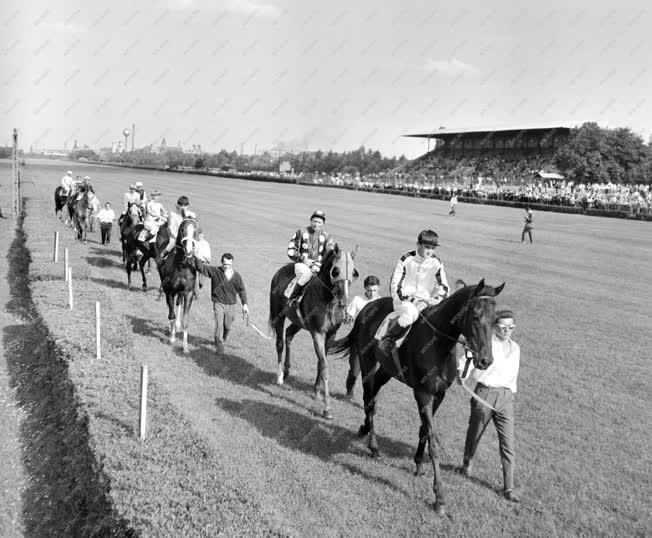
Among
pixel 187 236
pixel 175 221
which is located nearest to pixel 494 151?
pixel 175 221

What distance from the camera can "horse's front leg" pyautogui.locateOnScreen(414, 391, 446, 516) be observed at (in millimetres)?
5969

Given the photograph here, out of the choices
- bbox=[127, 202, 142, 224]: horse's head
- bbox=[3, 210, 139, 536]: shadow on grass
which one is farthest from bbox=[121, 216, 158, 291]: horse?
bbox=[3, 210, 139, 536]: shadow on grass

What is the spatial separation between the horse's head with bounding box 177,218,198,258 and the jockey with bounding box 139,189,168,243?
14.6 feet

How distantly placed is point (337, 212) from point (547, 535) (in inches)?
1431

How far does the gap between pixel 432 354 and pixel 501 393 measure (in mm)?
853

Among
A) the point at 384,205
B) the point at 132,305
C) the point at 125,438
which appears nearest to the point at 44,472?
the point at 125,438

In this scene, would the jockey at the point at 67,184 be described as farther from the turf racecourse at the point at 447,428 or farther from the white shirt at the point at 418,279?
the white shirt at the point at 418,279

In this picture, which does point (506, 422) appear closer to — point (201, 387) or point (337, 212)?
point (201, 387)

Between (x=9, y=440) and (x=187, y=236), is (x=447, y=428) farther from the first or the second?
(x=187, y=236)

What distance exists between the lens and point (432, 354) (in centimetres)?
639

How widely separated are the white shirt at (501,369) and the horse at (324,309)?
7.19 ft

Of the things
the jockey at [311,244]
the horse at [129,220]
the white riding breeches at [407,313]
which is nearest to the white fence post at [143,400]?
the white riding breeches at [407,313]

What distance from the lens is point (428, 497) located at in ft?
20.4

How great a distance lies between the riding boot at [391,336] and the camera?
6.91m
